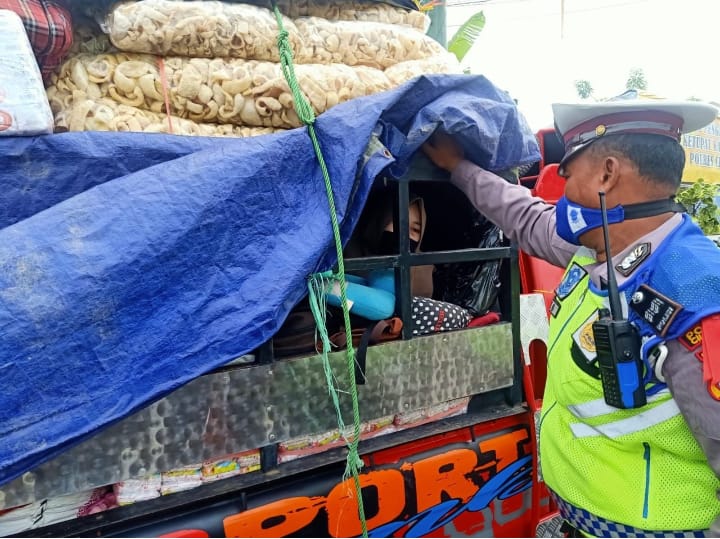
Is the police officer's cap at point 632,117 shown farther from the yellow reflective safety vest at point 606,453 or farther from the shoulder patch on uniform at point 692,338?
the shoulder patch on uniform at point 692,338

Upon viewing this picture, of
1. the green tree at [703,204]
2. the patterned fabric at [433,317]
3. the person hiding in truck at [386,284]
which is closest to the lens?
the person hiding in truck at [386,284]

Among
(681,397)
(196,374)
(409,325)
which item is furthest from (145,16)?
(681,397)

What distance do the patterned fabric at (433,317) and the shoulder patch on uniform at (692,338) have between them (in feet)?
2.62

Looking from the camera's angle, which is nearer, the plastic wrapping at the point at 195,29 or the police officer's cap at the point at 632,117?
the police officer's cap at the point at 632,117

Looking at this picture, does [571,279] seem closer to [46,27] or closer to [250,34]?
[250,34]

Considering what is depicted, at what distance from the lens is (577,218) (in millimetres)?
1553

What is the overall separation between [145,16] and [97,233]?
2.70 feet

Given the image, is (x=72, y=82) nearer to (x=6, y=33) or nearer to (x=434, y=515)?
(x=6, y=33)

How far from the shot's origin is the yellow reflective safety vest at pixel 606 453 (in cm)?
131

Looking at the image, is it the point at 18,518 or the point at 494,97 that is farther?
the point at 494,97

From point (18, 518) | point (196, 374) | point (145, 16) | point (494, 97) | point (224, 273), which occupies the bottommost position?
point (18, 518)

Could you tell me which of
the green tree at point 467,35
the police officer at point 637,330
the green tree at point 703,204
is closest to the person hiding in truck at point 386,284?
the police officer at point 637,330

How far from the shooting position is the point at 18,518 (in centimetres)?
122

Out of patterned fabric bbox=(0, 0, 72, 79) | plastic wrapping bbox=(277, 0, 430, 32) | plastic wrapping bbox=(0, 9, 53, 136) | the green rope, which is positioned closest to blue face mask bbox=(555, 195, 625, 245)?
the green rope
